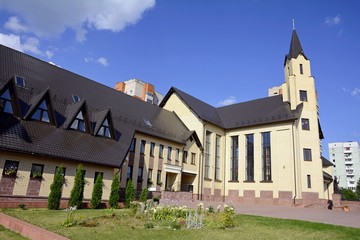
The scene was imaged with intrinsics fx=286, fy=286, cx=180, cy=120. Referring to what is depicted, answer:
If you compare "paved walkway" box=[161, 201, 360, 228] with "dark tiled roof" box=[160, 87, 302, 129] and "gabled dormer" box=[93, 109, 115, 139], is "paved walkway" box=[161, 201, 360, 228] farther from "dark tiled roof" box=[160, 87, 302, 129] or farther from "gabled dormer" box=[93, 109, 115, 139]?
"dark tiled roof" box=[160, 87, 302, 129]

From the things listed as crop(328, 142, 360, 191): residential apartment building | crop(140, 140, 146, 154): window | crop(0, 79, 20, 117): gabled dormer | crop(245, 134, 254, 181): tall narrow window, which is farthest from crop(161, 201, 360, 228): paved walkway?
crop(328, 142, 360, 191): residential apartment building

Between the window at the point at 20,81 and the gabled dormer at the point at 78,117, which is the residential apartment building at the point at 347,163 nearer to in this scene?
the gabled dormer at the point at 78,117

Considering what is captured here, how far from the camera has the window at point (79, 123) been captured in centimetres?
2050

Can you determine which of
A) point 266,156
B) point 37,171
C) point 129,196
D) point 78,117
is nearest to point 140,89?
point 266,156

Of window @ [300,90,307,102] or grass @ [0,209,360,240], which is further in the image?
window @ [300,90,307,102]

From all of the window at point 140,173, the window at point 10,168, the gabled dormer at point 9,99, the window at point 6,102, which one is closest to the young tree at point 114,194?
the window at point 10,168

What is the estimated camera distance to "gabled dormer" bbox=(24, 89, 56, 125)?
724 inches

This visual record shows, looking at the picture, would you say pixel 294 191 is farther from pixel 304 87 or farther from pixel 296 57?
pixel 296 57

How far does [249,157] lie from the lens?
34062 millimetres

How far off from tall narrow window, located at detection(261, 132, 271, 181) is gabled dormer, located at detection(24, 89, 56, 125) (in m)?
22.9

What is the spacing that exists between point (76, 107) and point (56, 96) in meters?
2.10

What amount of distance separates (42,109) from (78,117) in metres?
2.56

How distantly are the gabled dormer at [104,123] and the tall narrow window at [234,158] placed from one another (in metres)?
18.0

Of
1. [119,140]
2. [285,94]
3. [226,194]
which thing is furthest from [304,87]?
[119,140]
